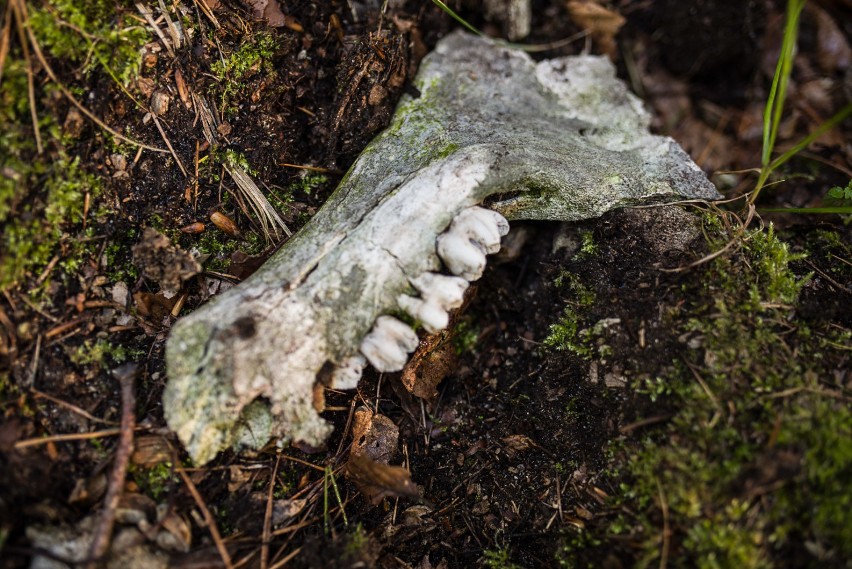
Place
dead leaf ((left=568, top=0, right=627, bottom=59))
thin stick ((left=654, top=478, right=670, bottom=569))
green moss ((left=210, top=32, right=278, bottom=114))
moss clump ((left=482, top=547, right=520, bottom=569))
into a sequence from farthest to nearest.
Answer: dead leaf ((left=568, top=0, right=627, bottom=59)) < green moss ((left=210, top=32, right=278, bottom=114)) < moss clump ((left=482, top=547, right=520, bottom=569)) < thin stick ((left=654, top=478, right=670, bottom=569))

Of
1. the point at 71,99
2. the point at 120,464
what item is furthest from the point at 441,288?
the point at 71,99

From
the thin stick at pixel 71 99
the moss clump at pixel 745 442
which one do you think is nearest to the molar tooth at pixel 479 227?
the moss clump at pixel 745 442

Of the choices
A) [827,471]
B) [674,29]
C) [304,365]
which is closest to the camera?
[827,471]

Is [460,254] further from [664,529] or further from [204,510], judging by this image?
[204,510]

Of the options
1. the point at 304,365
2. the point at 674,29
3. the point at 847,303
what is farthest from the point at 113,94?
the point at 674,29

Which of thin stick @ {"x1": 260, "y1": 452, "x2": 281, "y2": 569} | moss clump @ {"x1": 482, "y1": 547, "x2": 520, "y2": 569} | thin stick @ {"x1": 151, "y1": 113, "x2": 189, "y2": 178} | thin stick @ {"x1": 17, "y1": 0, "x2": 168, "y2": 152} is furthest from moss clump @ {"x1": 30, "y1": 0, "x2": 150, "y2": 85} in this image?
moss clump @ {"x1": 482, "y1": 547, "x2": 520, "y2": 569}

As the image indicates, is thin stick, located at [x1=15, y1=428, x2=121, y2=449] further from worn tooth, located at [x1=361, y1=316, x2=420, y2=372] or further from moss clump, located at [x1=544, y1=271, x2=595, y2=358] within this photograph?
moss clump, located at [x1=544, y1=271, x2=595, y2=358]

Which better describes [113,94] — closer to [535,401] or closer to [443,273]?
[443,273]
